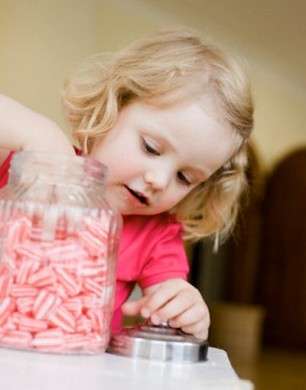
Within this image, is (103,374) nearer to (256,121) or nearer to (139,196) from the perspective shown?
(139,196)

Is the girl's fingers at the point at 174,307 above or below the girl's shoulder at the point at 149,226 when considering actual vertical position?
below

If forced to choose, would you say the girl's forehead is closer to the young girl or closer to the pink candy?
the young girl

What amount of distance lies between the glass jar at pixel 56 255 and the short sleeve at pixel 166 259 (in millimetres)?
280

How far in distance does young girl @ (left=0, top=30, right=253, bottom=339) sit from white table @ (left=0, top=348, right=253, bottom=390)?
0.12 metres

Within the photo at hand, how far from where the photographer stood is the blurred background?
2.45m

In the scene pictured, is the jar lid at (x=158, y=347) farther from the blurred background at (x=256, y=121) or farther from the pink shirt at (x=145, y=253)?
the blurred background at (x=256, y=121)

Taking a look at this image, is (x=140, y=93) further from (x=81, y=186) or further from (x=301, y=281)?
(x=301, y=281)

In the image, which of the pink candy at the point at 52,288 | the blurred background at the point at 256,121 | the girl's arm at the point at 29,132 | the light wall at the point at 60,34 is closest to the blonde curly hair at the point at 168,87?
the girl's arm at the point at 29,132

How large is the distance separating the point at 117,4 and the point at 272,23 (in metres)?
0.73

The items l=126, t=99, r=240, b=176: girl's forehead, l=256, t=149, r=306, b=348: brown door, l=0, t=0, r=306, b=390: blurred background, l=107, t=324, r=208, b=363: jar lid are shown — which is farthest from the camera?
l=256, t=149, r=306, b=348: brown door

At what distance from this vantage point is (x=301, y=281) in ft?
12.8

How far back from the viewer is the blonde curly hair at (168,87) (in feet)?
2.57

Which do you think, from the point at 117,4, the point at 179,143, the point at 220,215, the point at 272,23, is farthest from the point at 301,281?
the point at 179,143

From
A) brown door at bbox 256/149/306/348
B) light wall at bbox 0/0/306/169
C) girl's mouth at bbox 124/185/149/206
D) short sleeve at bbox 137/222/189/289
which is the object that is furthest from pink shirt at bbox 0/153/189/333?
brown door at bbox 256/149/306/348
